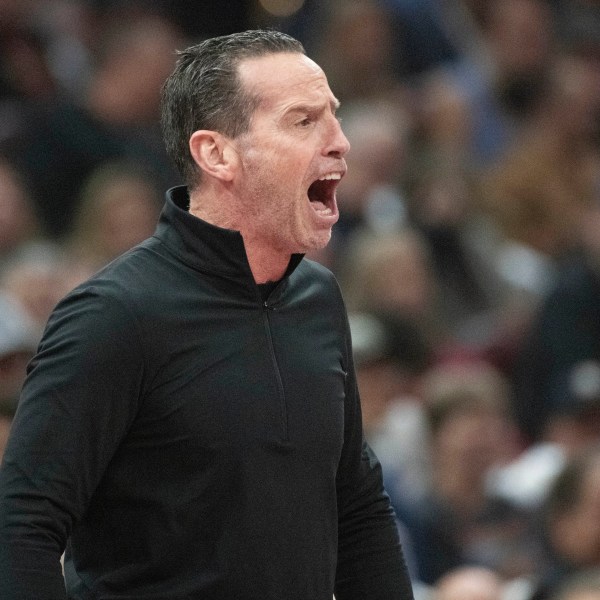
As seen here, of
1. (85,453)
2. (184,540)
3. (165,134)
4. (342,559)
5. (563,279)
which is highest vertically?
(165,134)

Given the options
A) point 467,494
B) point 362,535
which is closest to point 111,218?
point 467,494

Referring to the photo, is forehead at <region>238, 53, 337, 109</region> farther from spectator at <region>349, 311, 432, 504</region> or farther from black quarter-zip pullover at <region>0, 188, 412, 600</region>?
spectator at <region>349, 311, 432, 504</region>

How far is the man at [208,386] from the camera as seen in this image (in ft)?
6.40

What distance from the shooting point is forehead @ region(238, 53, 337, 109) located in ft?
7.09

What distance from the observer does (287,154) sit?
215cm

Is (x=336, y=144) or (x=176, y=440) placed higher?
(x=336, y=144)

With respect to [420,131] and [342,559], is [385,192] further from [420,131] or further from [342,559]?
[342,559]

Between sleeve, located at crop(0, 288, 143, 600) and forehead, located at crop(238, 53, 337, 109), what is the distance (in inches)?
16.0

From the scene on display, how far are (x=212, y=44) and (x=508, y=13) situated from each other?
5.38 meters

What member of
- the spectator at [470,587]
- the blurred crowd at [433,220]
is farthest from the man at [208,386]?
the spectator at [470,587]

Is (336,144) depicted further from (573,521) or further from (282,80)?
(573,521)

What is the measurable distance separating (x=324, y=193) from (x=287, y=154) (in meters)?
0.11

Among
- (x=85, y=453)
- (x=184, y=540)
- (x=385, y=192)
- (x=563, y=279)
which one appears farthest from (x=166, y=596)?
(x=385, y=192)

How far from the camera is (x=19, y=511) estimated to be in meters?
1.91
